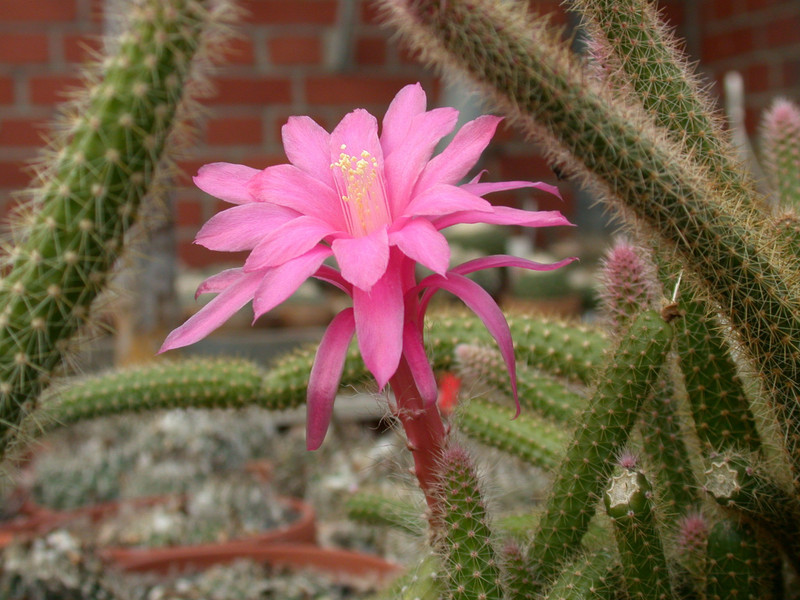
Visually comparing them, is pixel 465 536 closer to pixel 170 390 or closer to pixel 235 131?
pixel 170 390

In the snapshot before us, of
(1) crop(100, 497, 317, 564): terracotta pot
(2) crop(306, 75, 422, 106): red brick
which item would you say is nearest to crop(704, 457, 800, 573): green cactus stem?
(1) crop(100, 497, 317, 564): terracotta pot

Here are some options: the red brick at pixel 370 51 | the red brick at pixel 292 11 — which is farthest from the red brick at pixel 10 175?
the red brick at pixel 370 51

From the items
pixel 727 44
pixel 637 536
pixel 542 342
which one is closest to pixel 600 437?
pixel 637 536

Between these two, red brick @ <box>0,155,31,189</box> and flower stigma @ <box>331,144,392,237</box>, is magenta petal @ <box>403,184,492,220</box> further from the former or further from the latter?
red brick @ <box>0,155,31,189</box>

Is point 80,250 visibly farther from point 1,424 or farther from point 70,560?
point 70,560

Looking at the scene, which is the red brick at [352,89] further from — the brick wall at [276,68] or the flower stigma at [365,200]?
the flower stigma at [365,200]

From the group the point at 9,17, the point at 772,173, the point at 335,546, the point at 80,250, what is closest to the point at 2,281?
the point at 80,250
